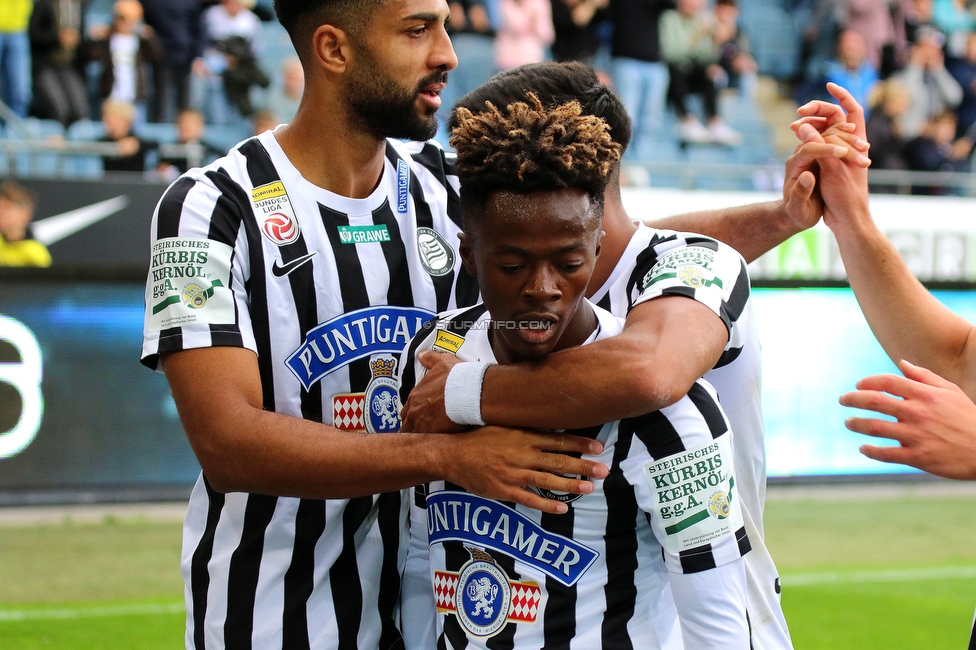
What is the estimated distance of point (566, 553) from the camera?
1.87m

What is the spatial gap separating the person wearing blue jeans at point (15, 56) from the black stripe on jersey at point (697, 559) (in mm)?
8805

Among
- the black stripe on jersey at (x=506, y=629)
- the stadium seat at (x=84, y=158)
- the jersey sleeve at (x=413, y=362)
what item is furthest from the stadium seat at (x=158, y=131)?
the black stripe on jersey at (x=506, y=629)

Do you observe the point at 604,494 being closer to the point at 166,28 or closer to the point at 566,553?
the point at 566,553

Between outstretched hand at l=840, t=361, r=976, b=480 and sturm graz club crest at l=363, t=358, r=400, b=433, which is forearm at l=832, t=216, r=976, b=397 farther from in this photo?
sturm graz club crest at l=363, t=358, r=400, b=433

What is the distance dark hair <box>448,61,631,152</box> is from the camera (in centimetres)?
199

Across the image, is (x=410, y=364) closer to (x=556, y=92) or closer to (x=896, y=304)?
(x=556, y=92)

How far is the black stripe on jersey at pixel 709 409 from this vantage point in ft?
5.92

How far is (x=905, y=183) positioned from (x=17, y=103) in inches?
327

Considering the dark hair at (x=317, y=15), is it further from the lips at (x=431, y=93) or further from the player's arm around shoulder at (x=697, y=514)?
the player's arm around shoulder at (x=697, y=514)

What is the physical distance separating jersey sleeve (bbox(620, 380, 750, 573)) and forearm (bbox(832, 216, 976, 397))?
1.01 metres

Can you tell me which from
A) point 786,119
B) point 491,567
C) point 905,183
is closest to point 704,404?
point 491,567

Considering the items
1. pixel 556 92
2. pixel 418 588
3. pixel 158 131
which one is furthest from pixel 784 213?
pixel 158 131

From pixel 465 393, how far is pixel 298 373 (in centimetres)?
52

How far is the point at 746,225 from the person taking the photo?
262 cm
